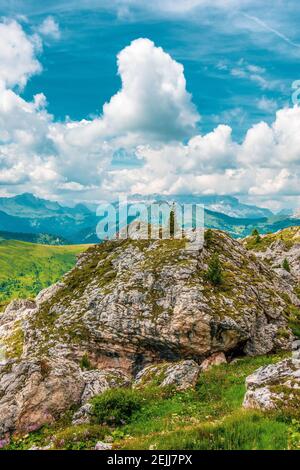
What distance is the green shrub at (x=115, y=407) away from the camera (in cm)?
1809

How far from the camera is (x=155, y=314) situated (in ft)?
111

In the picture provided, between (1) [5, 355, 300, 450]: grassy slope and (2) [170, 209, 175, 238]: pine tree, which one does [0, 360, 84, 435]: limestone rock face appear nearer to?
(1) [5, 355, 300, 450]: grassy slope

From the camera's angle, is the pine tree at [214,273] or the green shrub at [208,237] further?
the green shrub at [208,237]

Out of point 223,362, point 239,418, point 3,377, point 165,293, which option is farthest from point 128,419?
point 165,293

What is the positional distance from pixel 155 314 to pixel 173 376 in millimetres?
10040

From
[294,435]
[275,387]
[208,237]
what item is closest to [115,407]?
[275,387]

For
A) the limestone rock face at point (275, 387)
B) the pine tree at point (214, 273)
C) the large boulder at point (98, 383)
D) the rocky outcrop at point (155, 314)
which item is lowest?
the large boulder at point (98, 383)

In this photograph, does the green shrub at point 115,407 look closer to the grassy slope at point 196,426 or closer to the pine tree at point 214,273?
the grassy slope at point 196,426

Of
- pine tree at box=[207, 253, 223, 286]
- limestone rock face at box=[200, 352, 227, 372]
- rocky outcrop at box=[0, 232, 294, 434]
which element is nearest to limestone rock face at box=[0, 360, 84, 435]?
rocky outcrop at box=[0, 232, 294, 434]

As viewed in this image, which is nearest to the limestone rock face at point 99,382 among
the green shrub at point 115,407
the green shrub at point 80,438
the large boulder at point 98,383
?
the large boulder at point 98,383

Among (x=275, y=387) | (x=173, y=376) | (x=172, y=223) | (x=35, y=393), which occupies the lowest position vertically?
(x=35, y=393)

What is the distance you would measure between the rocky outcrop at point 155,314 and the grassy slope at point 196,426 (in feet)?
16.1

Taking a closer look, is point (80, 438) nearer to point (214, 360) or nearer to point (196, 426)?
point (196, 426)
